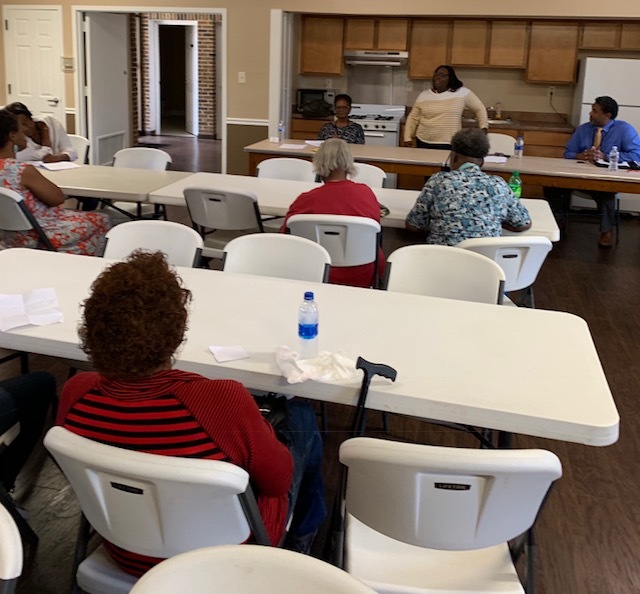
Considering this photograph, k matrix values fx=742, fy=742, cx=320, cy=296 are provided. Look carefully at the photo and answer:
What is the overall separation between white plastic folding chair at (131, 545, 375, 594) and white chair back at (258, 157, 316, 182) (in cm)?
415

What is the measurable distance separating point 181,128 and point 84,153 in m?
7.96

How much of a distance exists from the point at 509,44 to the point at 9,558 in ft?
25.6

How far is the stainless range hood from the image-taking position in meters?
8.07

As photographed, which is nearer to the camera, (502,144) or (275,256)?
(275,256)

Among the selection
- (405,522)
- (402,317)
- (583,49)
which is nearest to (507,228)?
(402,317)

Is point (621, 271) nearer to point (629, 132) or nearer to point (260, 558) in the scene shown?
point (629, 132)

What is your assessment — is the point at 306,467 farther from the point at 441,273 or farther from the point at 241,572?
the point at 441,273

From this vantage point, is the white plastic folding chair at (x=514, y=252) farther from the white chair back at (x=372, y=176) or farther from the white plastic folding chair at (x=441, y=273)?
the white chair back at (x=372, y=176)

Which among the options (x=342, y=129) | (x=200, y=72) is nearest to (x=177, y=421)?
(x=342, y=129)

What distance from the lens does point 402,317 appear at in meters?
2.33

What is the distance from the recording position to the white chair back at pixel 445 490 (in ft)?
4.38

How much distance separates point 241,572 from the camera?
3.56ft

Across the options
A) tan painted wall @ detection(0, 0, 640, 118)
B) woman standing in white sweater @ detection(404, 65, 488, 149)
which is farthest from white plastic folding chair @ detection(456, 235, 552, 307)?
tan painted wall @ detection(0, 0, 640, 118)

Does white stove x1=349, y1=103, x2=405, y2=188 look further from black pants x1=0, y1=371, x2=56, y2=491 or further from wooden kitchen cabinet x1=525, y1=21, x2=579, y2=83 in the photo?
black pants x1=0, y1=371, x2=56, y2=491
